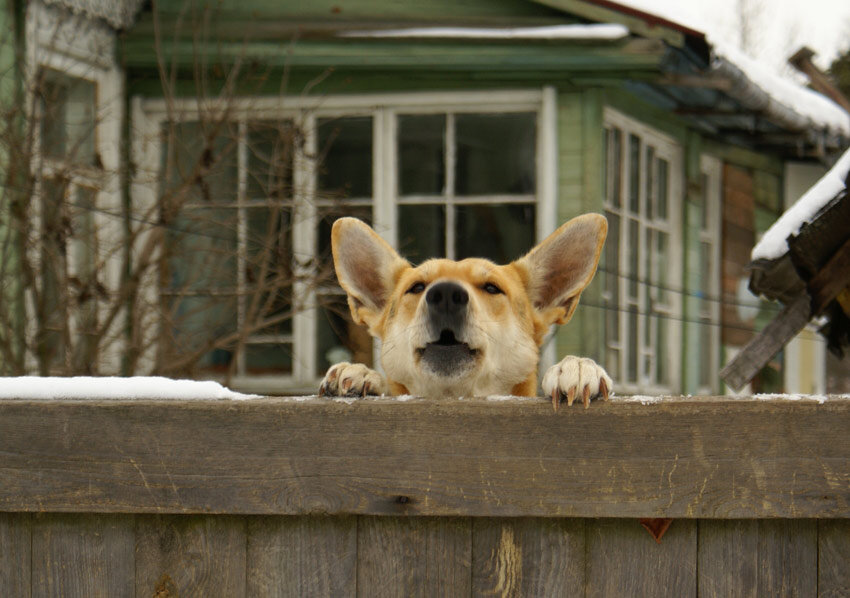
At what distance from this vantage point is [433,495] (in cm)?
203

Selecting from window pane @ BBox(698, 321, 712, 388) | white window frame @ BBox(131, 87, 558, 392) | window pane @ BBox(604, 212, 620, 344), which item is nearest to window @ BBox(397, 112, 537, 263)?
white window frame @ BBox(131, 87, 558, 392)

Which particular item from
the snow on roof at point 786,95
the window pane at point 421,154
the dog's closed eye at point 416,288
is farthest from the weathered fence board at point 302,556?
the snow on roof at point 786,95

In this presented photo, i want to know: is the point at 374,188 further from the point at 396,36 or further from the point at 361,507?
the point at 361,507

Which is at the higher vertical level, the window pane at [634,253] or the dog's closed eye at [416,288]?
the window pane at [634,253]

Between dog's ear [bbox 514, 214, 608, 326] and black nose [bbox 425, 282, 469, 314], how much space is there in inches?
16.4

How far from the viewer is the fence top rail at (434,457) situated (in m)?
1.98

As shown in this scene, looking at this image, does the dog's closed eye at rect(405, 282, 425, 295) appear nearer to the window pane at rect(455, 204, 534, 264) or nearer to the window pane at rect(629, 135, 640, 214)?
the window pane at rect(455, 204, 534, 264)

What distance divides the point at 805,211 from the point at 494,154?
3969 millimetres

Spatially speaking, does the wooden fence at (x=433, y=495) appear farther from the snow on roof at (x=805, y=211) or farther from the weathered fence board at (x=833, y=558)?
the snow on roof at (x=805, y=211)

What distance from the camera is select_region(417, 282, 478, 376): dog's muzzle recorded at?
3.03 meters

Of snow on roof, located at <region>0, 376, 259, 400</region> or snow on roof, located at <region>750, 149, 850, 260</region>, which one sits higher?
snow on roof, located at <region>750, 149, 850, 260</region>

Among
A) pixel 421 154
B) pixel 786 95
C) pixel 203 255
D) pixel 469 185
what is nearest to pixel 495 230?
pixel 469 185

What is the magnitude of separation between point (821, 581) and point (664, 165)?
833 cm

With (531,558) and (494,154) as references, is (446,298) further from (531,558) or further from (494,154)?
(494,154)
